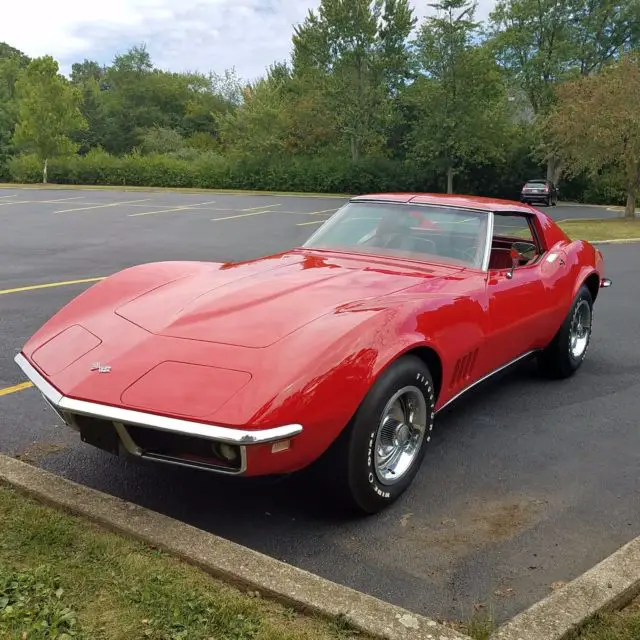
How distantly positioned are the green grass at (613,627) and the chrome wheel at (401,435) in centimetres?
105

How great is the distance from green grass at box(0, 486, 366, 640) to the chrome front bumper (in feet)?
1.20

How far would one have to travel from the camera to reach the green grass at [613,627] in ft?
7.41

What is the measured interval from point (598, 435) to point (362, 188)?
122ft

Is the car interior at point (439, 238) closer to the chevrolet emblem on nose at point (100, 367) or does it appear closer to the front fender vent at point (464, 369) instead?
the front fender vent at point (464, 369)

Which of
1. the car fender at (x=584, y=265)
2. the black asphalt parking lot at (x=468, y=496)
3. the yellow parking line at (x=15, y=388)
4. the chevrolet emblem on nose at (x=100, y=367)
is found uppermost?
the car fender at (x=584, y=265)

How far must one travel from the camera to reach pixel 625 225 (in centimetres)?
2061

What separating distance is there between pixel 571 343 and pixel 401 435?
2.52 metres

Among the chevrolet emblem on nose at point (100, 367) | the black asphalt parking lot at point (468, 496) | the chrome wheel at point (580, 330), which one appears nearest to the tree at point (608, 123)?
the black asphalt parking lot at point (468, 496)

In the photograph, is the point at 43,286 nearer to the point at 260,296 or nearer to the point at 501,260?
the point at 501,260

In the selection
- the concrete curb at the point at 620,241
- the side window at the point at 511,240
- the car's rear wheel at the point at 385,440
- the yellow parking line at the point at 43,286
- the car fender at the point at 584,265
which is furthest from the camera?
the concrete curb at the point at 620,241

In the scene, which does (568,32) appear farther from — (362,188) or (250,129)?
(250,129)

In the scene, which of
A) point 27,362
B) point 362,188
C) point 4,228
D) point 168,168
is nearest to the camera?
point 27,362

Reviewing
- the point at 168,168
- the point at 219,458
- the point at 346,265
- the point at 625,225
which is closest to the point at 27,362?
the point at 219,458

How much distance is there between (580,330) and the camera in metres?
5.42
